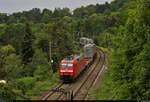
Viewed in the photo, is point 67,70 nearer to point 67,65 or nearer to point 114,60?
point 67,65

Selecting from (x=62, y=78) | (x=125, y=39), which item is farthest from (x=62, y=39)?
(x=125, y=39)

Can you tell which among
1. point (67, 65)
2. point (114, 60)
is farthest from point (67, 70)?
point (114, 60)

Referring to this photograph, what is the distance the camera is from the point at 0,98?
34.3 feet

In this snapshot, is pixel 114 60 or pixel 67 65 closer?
pixel 114 60

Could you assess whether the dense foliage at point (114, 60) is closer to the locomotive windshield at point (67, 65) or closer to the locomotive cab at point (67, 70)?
the locomotive cab at point (67, 70)

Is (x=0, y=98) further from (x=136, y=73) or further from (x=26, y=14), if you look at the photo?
(x=26, y=14)

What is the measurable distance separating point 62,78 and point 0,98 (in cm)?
1326

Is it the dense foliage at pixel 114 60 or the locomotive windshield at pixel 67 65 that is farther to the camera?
the locomotive windshield at pixel 67 65

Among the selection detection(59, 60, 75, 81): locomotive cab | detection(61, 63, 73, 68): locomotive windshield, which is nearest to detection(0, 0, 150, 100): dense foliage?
detection(59, 60, 75, 81): locomotive cab

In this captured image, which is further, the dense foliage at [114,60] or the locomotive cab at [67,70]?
the locomotive cab at [67,70]

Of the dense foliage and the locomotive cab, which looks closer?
the dense foliage

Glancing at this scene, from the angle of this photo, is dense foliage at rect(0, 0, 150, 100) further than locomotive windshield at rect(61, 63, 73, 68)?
No

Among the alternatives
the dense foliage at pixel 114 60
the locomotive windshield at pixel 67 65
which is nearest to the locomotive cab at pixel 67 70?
the locomotive windshield at pixel 67 65

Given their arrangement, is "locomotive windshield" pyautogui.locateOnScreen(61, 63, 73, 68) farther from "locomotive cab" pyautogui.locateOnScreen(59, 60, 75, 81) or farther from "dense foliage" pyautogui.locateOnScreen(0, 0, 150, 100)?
"dense foliage" pyautogui.locateOnScreen(0, 0, 150, 100)
